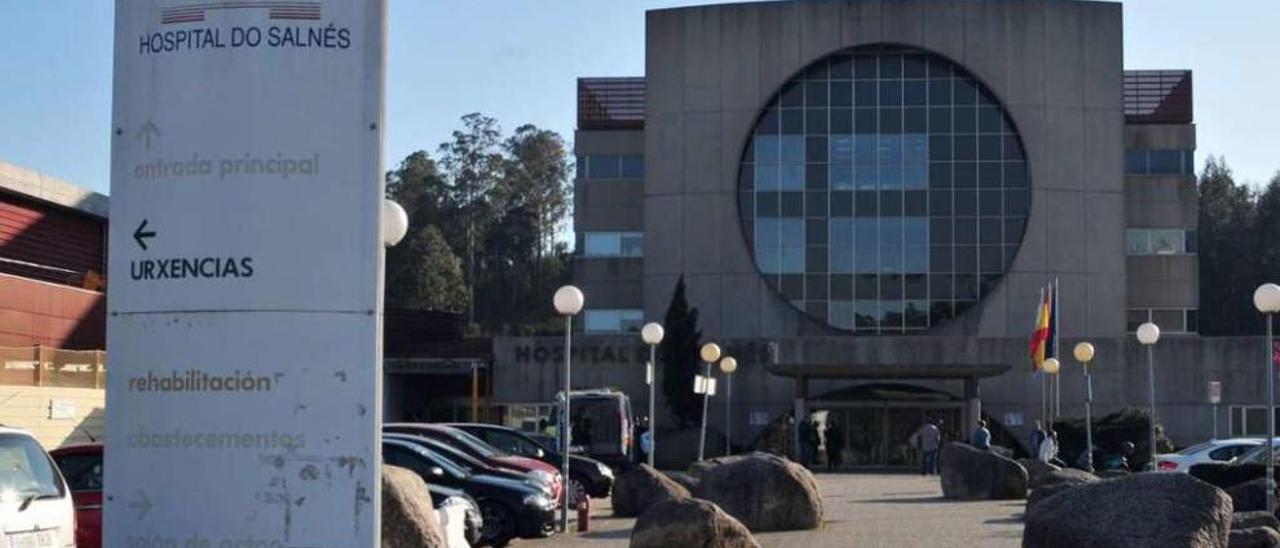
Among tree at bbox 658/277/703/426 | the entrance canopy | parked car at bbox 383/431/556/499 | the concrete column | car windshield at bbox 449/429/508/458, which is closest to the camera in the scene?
parked car at bbox 383/431/556/499

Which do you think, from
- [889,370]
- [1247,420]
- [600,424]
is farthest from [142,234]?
[1247,420]

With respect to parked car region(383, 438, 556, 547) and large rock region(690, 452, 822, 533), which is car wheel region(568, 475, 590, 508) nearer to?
large rock region(690, 452, 822, 533)

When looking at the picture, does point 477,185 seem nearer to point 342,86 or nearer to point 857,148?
point 857,148

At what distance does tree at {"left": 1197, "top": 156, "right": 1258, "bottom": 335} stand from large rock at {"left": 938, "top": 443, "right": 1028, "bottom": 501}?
63868mm

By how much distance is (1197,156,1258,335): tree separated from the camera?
9244 centimetres

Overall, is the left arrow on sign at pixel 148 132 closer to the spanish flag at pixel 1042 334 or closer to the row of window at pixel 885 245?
the spanish flag at pixel 1042 334

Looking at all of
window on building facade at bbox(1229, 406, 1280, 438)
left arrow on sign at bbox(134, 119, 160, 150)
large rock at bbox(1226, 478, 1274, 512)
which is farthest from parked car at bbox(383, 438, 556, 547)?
window on building facade at bbox(1229, 406, 1280, 438)

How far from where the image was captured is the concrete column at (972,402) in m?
54.1

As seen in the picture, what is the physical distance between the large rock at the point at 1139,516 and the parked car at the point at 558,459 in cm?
1370

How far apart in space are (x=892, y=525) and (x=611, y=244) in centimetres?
4468

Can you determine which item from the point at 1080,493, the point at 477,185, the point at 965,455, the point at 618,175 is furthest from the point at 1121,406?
the point at 477,185

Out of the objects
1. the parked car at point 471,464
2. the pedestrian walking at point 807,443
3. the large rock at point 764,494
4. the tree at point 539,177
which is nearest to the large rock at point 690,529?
the parked car at point 471,464

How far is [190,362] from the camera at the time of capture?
6.51 m

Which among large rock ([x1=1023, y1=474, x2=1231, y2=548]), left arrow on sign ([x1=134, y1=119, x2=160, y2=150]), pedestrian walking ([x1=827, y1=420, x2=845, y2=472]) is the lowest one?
pedestrian walking ([x1=827, y1=420, x2=845, y2=472])
